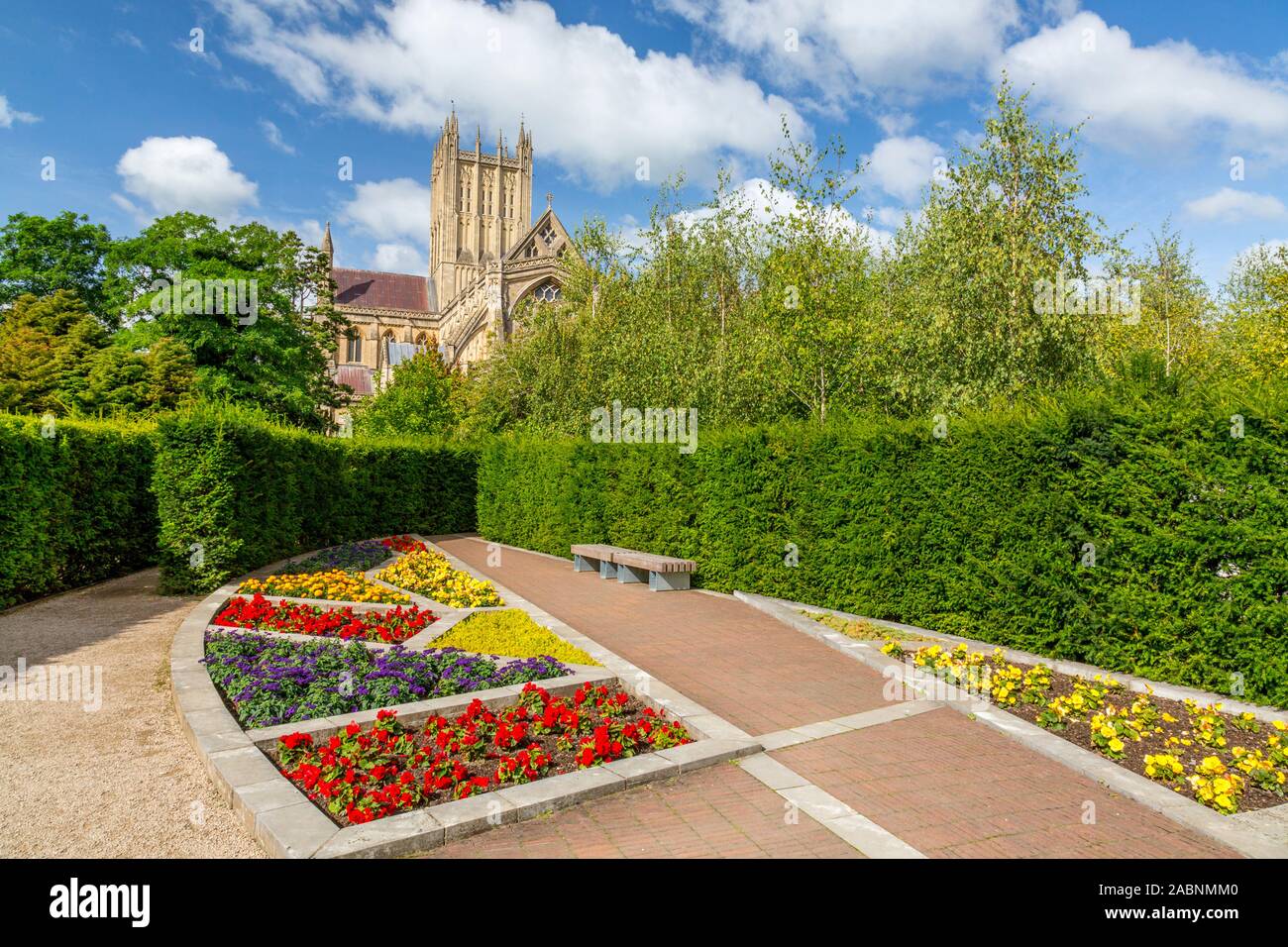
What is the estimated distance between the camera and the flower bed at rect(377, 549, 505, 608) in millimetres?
12008

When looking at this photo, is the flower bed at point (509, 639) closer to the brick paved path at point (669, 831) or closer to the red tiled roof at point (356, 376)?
the brick paved path at point (669, 831)

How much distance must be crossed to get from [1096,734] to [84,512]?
14933 mm

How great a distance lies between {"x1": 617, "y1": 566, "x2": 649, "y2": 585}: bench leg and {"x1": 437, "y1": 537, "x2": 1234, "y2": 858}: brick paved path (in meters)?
6.40

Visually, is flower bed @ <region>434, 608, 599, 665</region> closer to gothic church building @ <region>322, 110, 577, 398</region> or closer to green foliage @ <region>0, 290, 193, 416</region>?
green foliage @ <region>0, 290, 193, 416</region>

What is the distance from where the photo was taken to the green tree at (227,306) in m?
24.1

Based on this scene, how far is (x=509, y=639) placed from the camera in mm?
9562

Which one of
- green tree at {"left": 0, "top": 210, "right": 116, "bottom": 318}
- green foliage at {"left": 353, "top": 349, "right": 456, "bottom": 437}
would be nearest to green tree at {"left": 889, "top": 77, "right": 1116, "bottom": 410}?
green foliage at {"left": 353, "top": 349, "right": 456, "bottom": 437}

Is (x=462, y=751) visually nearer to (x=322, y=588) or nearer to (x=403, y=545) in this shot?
(x=322, y=588)

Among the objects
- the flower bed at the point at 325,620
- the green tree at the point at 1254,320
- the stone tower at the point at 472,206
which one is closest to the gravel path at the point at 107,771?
the flower bed at the point at 325,620

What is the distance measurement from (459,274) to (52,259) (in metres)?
55.2
